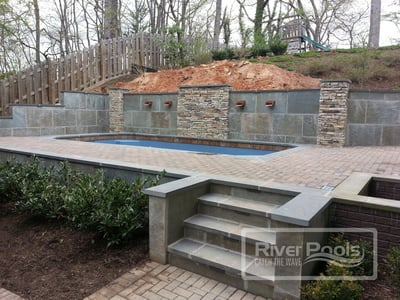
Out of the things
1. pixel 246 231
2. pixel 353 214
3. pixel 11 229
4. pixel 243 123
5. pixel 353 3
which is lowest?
pixel 11 229

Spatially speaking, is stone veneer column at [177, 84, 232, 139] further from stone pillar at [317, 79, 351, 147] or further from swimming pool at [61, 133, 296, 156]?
stone pillar at [317, 79, 351, 147]

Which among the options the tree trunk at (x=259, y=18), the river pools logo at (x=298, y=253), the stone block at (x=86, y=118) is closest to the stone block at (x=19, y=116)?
the stone block at (x=86, y=118)

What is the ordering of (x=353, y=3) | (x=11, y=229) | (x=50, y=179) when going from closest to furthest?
(x=11, y=229) → (x=50, y=179) → (x=353, y=3)

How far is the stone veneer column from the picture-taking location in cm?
852

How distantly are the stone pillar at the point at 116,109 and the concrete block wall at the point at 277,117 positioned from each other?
408cm

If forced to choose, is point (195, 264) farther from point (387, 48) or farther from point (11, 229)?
point (387, 48)

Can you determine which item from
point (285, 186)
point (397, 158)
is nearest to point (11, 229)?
point (285, 186)

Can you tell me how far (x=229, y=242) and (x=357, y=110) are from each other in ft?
19.4

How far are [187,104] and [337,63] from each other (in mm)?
5192

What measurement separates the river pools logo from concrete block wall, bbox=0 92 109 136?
782cm

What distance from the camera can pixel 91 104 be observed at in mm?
9930

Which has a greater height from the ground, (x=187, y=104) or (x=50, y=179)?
(x=187, y=104)

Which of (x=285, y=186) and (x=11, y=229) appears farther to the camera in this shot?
(x=11, y=229)

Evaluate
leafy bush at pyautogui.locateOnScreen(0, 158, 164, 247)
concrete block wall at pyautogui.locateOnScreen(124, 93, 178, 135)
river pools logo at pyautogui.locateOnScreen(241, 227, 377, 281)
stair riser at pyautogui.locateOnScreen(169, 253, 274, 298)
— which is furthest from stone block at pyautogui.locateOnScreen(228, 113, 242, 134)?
stair riser at pyautogui.locateOnScreen(169, 253, 274, 298)
